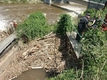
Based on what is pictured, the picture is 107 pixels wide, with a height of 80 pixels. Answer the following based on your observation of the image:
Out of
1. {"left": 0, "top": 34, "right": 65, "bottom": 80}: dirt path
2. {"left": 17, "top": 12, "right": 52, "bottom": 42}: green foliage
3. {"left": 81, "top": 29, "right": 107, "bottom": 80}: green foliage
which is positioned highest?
{"left": 81, "top": 29, "right": 107, "bottom": 80}: green foliage

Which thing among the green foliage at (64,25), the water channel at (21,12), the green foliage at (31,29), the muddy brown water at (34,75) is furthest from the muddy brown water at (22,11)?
the muddy brown water at (34,75)

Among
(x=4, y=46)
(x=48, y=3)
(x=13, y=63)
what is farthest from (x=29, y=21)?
(x=48, y=3)

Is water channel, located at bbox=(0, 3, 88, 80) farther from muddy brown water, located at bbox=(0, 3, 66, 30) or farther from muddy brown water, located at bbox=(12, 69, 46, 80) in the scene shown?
muddy brown water, located at bbox=(12, 69, 46, 80)

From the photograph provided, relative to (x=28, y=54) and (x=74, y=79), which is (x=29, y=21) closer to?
(x=28, y=54)

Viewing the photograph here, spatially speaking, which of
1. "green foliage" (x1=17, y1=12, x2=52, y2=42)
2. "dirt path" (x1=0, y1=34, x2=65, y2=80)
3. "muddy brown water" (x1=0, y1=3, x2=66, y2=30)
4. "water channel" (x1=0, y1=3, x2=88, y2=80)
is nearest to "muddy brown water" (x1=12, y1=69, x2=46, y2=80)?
"dirt path" (x1=0, y1=34, x2=65, y2=80)

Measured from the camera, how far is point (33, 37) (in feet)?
48.0

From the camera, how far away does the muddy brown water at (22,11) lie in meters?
24.5

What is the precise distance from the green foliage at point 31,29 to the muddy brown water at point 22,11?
7.65 meters

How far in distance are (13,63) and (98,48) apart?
5.64 metres

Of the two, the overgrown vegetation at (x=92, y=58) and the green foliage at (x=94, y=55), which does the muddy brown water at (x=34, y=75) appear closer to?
the overgrown vegetation at (x=92, y=58)

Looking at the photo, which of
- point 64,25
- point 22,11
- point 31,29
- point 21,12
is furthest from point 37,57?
point 22,11

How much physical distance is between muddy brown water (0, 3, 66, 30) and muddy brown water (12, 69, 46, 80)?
10.8 metres

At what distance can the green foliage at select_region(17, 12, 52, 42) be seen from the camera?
1417 cm

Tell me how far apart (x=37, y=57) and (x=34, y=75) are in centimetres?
113
